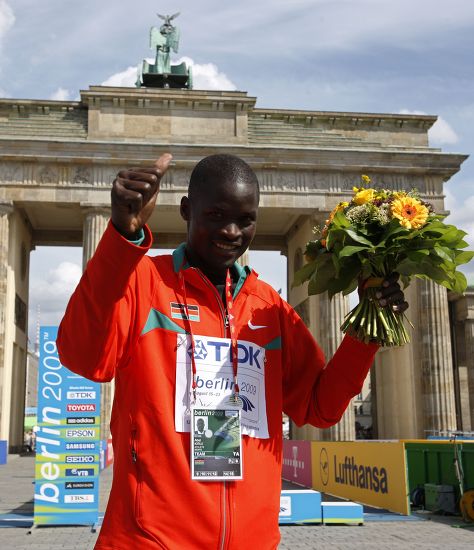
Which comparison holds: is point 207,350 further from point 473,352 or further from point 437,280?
point 473,352

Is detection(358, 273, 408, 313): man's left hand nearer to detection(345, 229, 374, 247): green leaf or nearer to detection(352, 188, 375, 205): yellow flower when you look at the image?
detection(345, 229, 374, 247): green leaf

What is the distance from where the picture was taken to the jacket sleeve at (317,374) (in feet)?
9.70

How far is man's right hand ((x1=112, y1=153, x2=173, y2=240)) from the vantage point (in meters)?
2.16

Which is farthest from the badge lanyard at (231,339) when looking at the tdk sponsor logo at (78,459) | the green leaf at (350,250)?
the tdk sponsor logo at (78,459)

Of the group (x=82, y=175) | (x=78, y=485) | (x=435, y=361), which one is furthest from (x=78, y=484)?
(x=435, y=361)

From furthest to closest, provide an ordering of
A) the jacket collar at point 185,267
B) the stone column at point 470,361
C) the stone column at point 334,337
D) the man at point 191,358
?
1. the stone column at point 470,361
2. the stone column at point 334,337
3. the jacket collar at point 185,267
4. the man at point 191,358

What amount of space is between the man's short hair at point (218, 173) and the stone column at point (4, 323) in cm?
3044

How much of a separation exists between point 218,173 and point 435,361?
32.5m

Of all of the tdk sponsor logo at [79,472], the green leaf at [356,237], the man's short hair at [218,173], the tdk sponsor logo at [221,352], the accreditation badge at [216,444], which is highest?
the man's short hair at [218,173]

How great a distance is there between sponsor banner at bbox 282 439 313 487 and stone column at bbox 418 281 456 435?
12858 millimetres

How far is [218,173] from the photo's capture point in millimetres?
2729

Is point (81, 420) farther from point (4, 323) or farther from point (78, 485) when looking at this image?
point (4, 323)

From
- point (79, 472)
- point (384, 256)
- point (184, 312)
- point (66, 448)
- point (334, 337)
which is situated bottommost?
point (79, 472)

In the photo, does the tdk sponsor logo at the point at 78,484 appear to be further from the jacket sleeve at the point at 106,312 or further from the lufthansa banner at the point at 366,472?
the jacket sleeve at the point at 106,312
